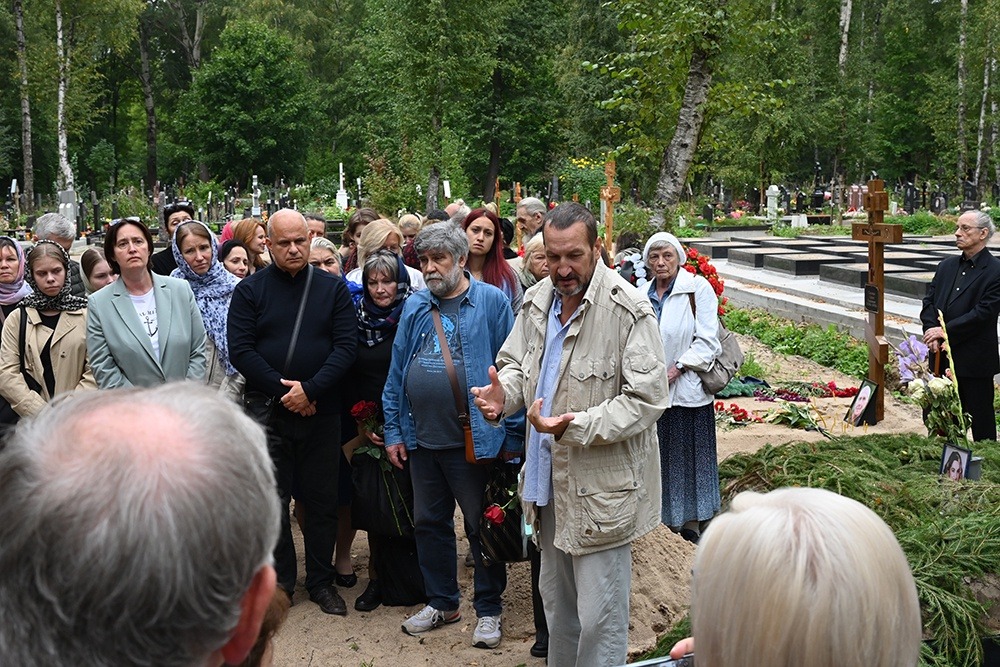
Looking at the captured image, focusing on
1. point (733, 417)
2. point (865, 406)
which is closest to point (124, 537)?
point (865, 406)

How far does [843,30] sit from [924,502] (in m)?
44.0

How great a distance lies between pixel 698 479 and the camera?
6066mm

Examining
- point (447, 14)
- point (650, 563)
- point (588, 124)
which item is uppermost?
point (447, 14)

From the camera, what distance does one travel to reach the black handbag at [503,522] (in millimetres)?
4707

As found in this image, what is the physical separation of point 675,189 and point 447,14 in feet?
63.8

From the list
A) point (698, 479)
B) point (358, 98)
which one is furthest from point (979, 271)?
point (358, 98)

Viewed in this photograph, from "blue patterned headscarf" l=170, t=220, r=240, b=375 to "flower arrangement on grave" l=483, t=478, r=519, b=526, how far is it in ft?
5.76

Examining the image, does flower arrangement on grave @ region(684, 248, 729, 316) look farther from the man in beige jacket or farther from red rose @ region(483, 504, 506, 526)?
the man in beige jacket

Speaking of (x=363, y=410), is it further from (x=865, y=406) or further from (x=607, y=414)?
(x=865, y=406)

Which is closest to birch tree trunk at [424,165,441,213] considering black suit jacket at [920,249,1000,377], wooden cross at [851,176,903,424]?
wooden cross at [851,176,903,424]

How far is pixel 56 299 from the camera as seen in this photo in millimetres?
5324

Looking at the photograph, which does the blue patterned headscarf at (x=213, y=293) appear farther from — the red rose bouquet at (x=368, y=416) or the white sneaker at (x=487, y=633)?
the white sneaker at (x=487, y=633)

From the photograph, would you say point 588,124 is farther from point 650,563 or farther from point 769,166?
point 650,563

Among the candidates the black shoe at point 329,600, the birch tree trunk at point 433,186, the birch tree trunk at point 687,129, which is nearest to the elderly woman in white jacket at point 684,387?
the black shoe at point 329,600
